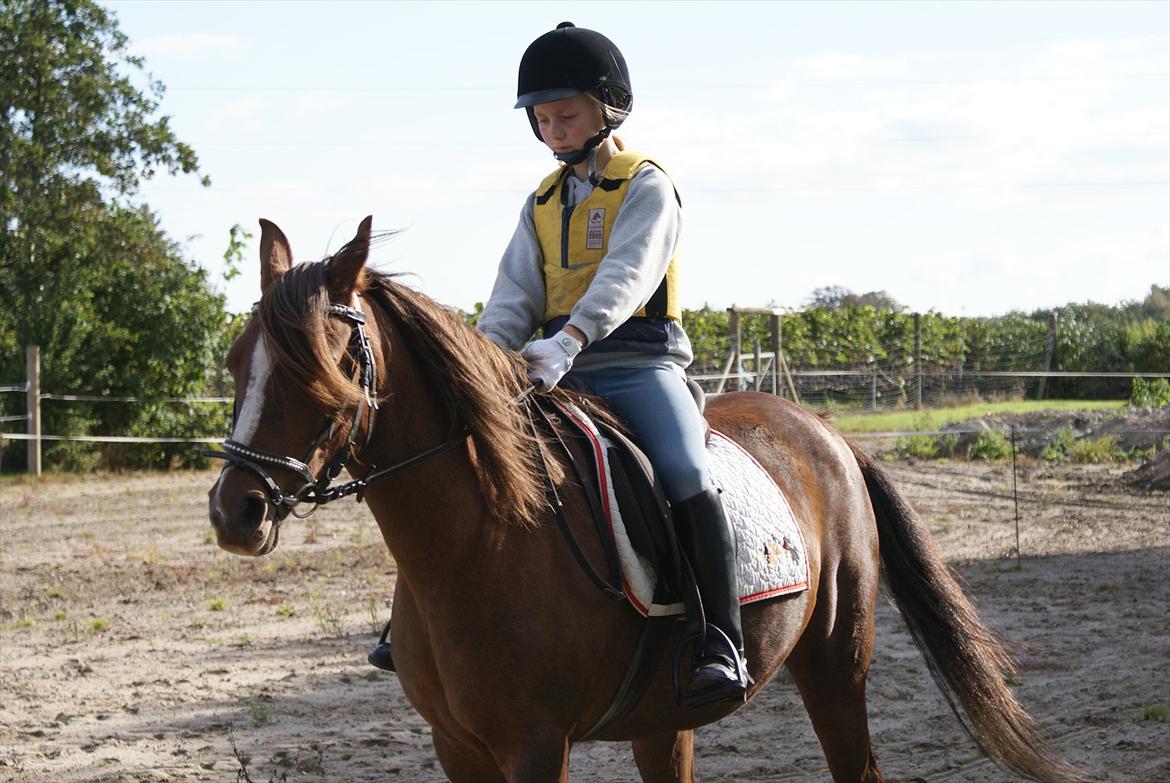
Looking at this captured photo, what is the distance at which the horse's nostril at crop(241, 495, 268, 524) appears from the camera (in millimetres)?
A: 2496

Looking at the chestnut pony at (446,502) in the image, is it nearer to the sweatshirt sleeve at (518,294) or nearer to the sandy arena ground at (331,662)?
the sweatshirt sleeve at (518,294)

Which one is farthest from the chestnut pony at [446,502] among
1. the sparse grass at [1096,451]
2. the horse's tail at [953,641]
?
the sparse grass at [1096,451]

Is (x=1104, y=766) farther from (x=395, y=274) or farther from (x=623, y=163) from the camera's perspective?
(x=395, y=274)

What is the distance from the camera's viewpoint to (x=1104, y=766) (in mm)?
5133

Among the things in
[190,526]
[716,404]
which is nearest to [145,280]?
[190,526]

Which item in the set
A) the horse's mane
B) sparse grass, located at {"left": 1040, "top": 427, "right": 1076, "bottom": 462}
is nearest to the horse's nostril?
the horse's mane

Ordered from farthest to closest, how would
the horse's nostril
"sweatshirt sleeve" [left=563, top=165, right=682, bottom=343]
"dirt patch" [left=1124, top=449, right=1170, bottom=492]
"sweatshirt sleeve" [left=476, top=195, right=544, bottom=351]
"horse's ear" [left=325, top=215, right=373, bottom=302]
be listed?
"dirt patch" [left=1124, top=449, right=1170, bottom=492] < "sweatshirt sleeve" [left=476, top=195, right=544, bottom=351] < "sweatshirt sleeve" [left=563, top=165, right=682, bottom=343] < "horse's ear" [left=325, top=215, right=373, bottom=302] < the horse's nostril

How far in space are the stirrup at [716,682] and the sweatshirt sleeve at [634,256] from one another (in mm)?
914

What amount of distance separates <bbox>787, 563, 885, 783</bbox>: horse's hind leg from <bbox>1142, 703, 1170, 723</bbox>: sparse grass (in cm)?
239

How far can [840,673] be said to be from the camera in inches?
163

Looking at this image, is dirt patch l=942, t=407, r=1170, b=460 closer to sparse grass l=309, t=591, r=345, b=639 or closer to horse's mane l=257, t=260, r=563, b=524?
sparse grass l=309, t=591, r=345, b=639

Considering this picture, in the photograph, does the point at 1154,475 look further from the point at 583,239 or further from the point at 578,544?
the point at 578,544

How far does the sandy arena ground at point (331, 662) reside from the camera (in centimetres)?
544

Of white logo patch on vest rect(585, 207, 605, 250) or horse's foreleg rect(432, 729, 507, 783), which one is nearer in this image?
horse's foreleg rect(432, 729, 507, 783)
